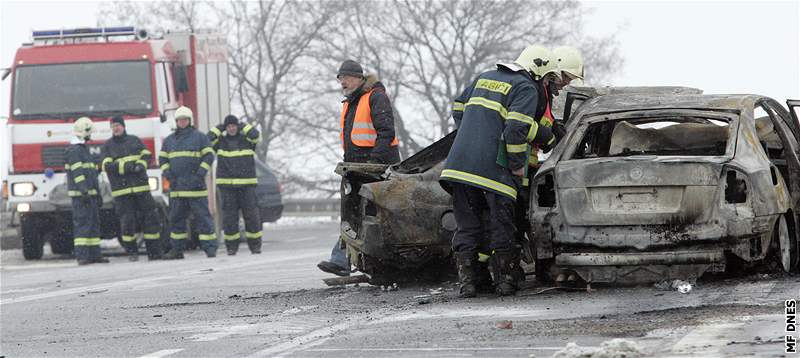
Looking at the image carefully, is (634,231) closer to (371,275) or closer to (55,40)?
(371,275)

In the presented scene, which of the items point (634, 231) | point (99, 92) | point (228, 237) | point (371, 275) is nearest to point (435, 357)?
point (634, 231)

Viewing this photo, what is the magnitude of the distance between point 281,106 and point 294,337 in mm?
34314

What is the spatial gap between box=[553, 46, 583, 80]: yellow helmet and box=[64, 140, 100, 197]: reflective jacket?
32.1 feet

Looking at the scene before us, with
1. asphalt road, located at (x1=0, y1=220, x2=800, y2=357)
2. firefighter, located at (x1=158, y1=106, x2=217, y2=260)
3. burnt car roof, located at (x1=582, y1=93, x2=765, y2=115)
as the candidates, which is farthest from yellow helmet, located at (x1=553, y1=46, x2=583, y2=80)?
firefighter, located at (x1=158, y1=106, x2=217, y2=260)

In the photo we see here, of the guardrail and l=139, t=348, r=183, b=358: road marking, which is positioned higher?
the guardrail

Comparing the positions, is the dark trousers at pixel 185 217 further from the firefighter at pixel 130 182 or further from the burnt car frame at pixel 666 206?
the burnt car frame at pixel 666 206

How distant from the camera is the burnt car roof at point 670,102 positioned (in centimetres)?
974

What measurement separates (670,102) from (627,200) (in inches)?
38.8

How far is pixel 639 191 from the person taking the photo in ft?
30.2

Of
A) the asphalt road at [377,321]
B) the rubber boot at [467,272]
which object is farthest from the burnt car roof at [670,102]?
the rubber boot at [467,272]

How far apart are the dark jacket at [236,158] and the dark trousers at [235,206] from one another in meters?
0.09

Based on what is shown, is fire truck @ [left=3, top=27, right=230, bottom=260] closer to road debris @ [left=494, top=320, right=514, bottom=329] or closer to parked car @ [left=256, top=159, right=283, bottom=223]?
parked car @ [left=256, top=159, right=283, bottom=223]

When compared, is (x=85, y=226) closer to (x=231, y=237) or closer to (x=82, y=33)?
(x=231, y=237)

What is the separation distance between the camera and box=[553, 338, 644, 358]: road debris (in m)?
6.21
